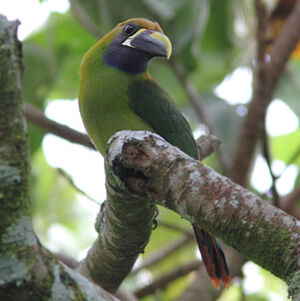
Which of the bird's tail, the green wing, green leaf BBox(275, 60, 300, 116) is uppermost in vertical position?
the green wing

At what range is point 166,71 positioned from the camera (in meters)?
4.32

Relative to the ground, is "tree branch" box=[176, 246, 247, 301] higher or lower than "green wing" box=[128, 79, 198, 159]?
lower

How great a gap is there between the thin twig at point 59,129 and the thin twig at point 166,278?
100 centimetres

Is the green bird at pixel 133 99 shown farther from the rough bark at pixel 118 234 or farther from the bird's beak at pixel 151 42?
the rough bark at pixel 118 234

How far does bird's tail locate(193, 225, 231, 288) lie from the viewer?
2486 millimetres

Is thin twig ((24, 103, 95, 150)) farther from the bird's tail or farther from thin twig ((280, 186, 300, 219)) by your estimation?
thin twig ((280, 186, 300, 219))

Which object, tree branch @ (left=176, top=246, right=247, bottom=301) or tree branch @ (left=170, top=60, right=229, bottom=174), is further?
tree branch @ (left=170, top=60, right=229, bottom=174)

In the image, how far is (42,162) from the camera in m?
5.00

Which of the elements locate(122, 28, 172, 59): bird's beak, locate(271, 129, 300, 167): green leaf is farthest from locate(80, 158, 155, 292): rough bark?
locate(271, 129, 300, 167): green leaf

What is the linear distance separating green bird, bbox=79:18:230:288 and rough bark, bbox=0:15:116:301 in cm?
130

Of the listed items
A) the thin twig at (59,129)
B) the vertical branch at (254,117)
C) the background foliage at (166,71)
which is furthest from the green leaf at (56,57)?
the vertical branch at (254,117)

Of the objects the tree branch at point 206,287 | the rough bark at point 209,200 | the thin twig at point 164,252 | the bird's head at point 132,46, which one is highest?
the rough bark at point 209,200

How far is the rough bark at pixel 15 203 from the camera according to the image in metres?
1.23

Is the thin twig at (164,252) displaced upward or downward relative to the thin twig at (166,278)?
downward
